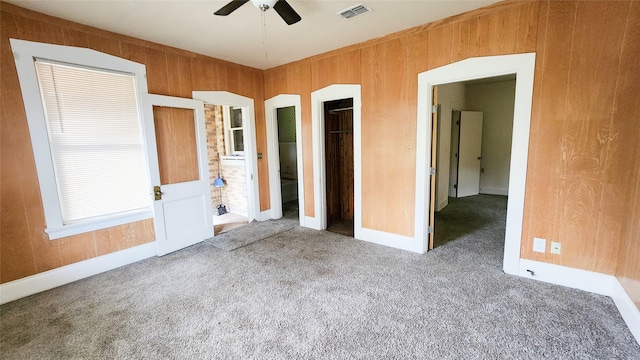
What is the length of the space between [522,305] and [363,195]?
2.03 metres

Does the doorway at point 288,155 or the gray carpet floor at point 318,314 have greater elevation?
the doorway at point 288,155

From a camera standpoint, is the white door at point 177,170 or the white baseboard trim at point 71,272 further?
the white door at point 177,170

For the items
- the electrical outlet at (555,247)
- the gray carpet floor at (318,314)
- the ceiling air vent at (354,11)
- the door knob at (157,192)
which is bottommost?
the gray carpet floor at (318,314)

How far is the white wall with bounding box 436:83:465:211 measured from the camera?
16.8 ft

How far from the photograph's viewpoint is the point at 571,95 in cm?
229

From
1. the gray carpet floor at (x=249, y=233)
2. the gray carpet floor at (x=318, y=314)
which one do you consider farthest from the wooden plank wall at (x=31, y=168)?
the gray carpet floor at (x=249, y=233)

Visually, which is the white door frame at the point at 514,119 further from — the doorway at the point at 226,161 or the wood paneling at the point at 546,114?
the doorway at the point at 226,161

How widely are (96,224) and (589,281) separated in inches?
194

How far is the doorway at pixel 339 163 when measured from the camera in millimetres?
4371

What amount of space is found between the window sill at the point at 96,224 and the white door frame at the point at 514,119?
3.44 metres

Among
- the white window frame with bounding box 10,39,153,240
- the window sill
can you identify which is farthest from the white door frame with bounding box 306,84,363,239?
the white window frame with bounding box 10,39,153,240

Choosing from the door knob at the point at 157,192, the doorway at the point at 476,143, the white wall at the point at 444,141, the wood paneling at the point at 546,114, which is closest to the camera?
the wood paneling at the point at 546,114

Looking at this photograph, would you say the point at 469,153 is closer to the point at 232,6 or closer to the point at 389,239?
the point at 389,239

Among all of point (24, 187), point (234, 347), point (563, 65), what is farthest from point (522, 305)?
point (24, 187)
